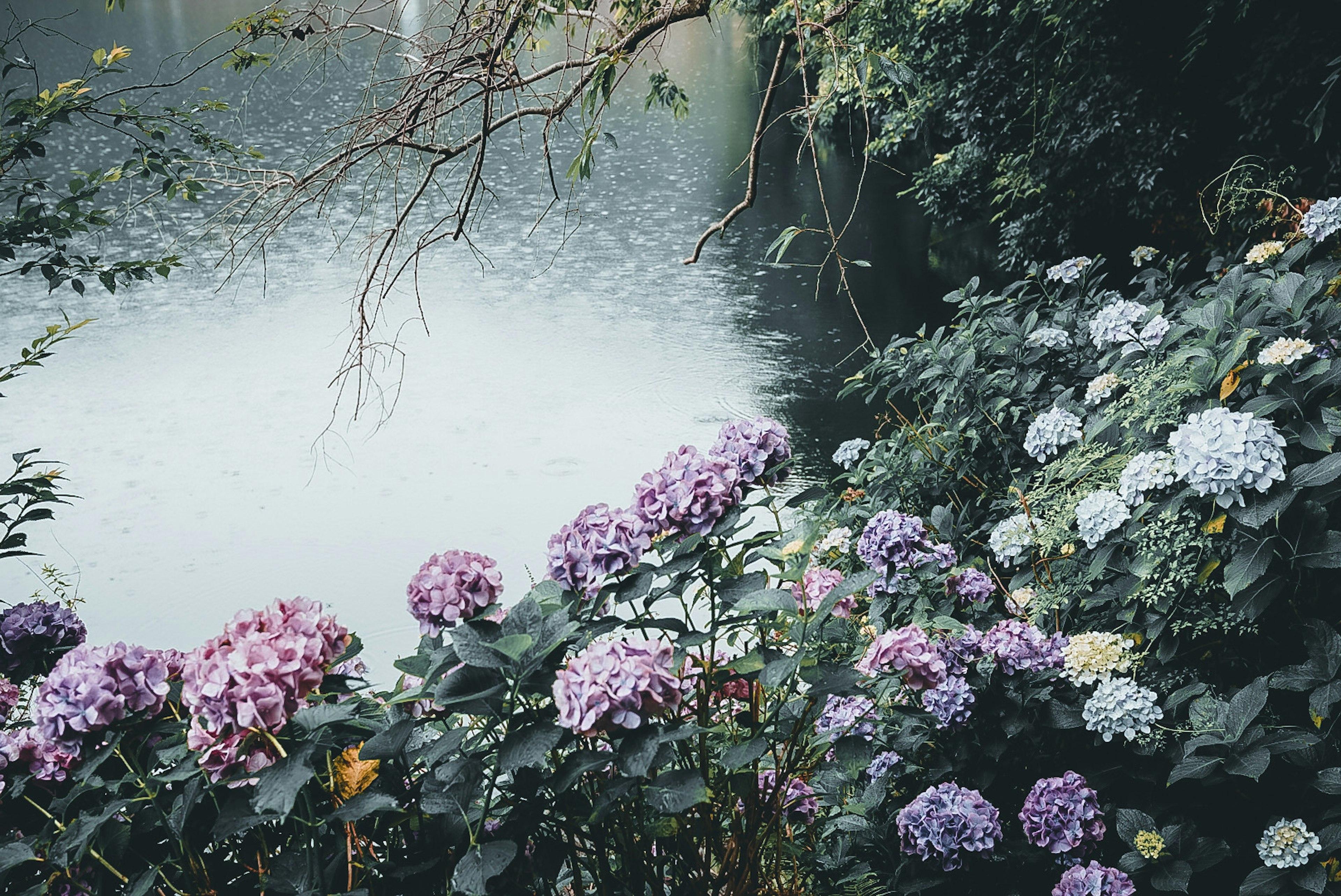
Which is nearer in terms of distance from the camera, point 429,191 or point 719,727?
point 719,727

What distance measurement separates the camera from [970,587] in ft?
5.34

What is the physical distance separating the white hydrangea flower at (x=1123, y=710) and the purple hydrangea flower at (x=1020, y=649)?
0.26 ft

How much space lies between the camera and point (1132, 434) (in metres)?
1.72

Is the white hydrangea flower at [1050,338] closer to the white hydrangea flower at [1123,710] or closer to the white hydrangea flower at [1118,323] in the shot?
the white hydrangea flower at [1118,323]

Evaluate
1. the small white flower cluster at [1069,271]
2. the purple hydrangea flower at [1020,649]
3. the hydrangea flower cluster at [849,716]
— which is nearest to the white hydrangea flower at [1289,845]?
the purple hydrangea flower at [1020,649]

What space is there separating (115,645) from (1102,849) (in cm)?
141

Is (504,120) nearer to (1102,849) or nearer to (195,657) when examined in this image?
(195,657)

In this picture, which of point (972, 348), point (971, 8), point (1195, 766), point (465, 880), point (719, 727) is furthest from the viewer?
point (971, 8)

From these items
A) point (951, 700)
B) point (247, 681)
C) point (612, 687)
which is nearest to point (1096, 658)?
point (951, 700)

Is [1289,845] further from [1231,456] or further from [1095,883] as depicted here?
[1231,456]

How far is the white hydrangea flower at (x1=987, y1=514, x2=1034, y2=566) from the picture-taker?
67.3 inches

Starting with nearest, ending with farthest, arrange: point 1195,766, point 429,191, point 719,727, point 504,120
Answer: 1. point 1195,766
2. point 719,727
3. point 504,120
4. point 429,191

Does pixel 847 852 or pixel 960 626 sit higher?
pixel 960 626

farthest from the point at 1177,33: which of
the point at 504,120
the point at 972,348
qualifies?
the point at 504,120
